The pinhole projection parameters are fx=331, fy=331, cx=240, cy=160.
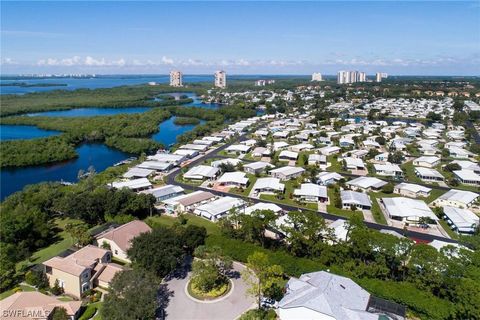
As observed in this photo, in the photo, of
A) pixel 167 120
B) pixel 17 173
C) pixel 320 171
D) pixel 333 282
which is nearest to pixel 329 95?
pixel 167 120

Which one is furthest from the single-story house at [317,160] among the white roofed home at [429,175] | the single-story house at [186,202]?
the single-story house at [186,202]

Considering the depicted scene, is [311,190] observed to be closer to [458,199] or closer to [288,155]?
[458,199]

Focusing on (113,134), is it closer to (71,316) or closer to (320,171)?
(320,171)

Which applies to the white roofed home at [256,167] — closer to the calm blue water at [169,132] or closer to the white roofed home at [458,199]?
the white roofed home at [458,199]

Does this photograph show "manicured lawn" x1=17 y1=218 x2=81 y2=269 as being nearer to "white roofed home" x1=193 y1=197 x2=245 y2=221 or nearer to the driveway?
the driveway

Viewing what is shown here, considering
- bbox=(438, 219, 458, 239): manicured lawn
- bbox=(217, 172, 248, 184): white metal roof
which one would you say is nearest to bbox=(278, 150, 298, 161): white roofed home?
bbox=(217, 172, 248, 184): white metal roof
